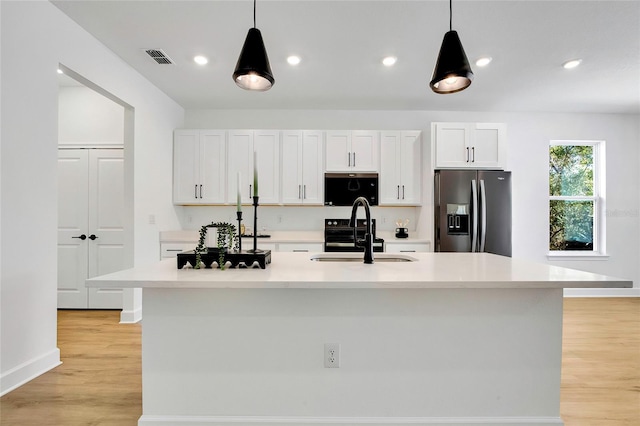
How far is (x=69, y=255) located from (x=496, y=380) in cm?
458

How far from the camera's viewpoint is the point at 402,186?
4.51 m

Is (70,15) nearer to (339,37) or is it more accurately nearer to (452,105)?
(339,37)

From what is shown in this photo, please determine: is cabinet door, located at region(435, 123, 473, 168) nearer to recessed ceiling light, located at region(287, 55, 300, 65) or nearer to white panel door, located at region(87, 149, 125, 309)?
recessed ceiling light, located at region(287, 55, 300, 65)

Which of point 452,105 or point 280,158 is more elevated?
point 452,105

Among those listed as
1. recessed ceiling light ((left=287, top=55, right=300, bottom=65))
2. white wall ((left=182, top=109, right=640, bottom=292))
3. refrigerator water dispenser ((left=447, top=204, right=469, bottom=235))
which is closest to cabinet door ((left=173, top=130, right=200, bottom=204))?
white wall ((left=182, top=109, right=640, bottom=292))

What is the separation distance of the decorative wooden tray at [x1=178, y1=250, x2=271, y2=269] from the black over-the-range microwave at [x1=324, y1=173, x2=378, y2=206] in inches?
110

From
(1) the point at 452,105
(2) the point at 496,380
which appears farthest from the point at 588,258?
(2) the point at 496,380

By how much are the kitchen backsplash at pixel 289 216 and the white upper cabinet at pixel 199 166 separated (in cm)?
36

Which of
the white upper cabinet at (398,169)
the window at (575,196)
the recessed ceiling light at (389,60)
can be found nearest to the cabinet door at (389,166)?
the white upper cabinet at (398,169)

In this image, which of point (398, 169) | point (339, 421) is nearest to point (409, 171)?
point (398, 169)

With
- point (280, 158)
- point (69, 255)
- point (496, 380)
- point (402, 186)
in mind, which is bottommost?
point (496, 380)

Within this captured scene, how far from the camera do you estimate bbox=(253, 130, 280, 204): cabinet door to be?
178 inches

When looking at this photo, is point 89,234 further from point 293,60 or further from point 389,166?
point 389,166

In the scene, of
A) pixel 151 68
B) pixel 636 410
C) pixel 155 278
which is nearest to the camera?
pixel 155 278
